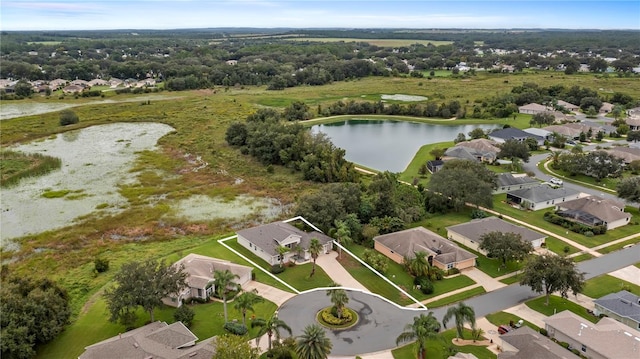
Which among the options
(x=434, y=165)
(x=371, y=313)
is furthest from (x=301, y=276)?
(x=434, y=165)

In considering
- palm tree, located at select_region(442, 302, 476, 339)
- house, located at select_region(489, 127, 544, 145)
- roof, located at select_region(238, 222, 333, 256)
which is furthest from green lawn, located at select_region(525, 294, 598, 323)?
house, located at select_region(489, 127, 544, 145)

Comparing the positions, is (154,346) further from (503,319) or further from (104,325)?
(503,319)

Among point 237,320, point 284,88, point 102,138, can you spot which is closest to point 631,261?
point 237,320

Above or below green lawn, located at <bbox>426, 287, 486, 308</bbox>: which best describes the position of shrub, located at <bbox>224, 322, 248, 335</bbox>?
above

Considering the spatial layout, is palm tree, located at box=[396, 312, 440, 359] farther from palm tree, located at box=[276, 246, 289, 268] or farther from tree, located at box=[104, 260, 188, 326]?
tree, located at box=[104, 260, 188, 326]

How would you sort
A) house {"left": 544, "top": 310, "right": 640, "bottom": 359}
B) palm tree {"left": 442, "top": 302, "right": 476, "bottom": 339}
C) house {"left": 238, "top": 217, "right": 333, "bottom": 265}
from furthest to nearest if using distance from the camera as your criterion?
house {"left": 238, "top": 217, "right": 333, "bottom": 265}, palm tree {"left": 442, "top": 302, "right": 476, "bottom": 339}, house {"left": 544, "top": 310, "right": 640, "bottom": 359}

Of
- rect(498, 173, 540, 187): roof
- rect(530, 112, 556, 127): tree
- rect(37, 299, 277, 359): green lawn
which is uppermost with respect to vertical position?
rect(530, 112, 556, 127): tree

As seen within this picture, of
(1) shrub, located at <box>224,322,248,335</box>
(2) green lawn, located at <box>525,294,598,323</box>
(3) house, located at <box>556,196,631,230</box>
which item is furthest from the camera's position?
(3) house, located at <box>556,196,631,230</box>

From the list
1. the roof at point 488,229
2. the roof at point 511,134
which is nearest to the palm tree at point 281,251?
the roof at point 488,229
